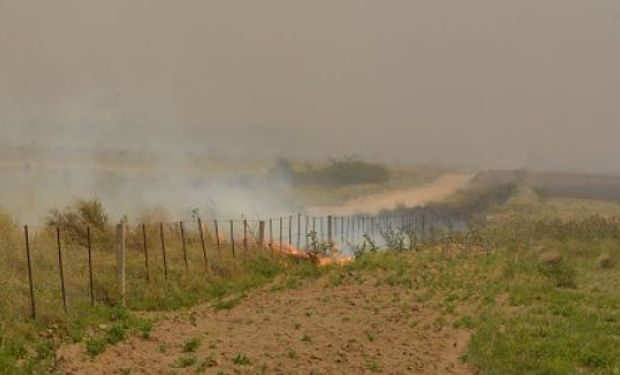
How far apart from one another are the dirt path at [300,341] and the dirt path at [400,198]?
Result: 48.3 metres

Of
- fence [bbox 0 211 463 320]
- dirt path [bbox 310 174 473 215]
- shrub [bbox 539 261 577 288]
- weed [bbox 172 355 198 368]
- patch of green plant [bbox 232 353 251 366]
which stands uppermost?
fence [bbox 0 211 463 320]

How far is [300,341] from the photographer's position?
14875mm

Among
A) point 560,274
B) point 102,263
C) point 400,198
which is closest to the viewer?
point 102,263

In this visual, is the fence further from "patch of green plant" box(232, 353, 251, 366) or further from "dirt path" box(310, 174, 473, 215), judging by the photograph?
"dirt path" box(310, 174, 473, 215)

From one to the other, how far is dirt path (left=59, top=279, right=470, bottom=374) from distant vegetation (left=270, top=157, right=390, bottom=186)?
251ft

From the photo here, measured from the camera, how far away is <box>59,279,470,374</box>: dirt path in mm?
12547

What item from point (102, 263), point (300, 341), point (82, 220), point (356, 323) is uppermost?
point (82, 220)

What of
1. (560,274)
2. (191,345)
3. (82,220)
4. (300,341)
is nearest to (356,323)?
(300,341)

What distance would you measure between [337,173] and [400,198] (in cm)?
2424

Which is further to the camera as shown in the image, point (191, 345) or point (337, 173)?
point (337, 173)

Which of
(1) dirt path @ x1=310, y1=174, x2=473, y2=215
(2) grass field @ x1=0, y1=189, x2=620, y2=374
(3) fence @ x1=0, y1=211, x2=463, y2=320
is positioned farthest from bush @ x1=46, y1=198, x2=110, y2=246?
(1) dirt path @ x1=310, y1=174, x2=473, y2=215

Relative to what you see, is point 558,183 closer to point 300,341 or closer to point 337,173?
point 337,173

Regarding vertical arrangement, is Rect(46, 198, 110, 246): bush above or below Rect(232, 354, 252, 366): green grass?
above

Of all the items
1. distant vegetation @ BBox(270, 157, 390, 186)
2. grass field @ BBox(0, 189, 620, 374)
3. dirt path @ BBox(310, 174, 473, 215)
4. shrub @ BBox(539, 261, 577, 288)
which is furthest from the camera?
distant vegetation @ BBox(270, 157, 390, 186)
